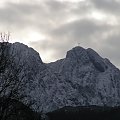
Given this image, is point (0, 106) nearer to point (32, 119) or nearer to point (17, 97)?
point (17, 97)

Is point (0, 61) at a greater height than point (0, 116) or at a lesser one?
greater

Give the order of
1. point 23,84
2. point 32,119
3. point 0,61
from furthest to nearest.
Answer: point 32,119
point 23,84
point 0,61

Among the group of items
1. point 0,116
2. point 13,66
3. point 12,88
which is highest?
point 13,66

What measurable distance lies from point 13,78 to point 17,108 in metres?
2.10

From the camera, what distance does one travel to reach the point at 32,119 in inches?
1767

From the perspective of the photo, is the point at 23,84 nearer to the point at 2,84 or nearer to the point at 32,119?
the point at 2,84

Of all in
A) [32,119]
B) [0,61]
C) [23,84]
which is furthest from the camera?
[32,119]

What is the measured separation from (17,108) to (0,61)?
3579mm

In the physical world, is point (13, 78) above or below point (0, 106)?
above

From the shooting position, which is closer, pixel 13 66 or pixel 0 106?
pixel 0 106

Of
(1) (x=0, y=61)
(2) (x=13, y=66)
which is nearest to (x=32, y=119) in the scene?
(2) (x=13, y=66)

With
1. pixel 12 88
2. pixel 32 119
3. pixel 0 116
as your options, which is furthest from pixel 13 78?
pixel 32 119

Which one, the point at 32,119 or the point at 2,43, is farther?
the point at 32,119

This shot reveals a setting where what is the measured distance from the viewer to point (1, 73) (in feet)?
99.5
